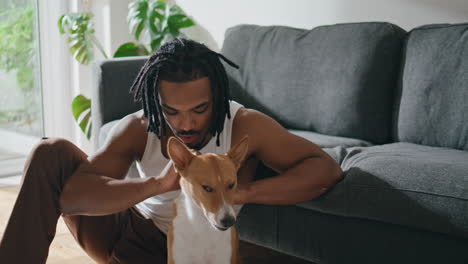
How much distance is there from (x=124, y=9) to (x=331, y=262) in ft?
8.85

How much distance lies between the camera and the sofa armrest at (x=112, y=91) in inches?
109

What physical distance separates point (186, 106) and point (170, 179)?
235 millimetres

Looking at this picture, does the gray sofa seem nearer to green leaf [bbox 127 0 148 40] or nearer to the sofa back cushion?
the sofa back cushion

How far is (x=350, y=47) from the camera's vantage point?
8.25ft

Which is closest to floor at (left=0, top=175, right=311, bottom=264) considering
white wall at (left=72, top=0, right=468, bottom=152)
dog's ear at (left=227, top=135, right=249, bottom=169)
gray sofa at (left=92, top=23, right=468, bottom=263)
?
gray sofa at (left=92, top=23, right=468, bottom=263)

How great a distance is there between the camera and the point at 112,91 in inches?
109

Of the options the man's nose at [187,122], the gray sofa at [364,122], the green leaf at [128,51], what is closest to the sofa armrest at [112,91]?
the gray sofa at [364,122]

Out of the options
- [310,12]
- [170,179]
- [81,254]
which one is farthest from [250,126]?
[310,12]

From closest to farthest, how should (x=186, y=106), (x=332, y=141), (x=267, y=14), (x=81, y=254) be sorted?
(x=186, y=106) → (x=332, y=141) → (x=81, y=254) → (x=267, y=14)

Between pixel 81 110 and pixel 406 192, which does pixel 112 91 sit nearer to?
pixel 81 110

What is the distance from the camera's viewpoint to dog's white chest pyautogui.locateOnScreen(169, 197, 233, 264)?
4.88ft

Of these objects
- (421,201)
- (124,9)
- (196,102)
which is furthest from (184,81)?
(124,9)

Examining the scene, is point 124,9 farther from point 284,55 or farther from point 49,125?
point 284,55

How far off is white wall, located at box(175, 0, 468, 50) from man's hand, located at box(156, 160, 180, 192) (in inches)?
66.0
